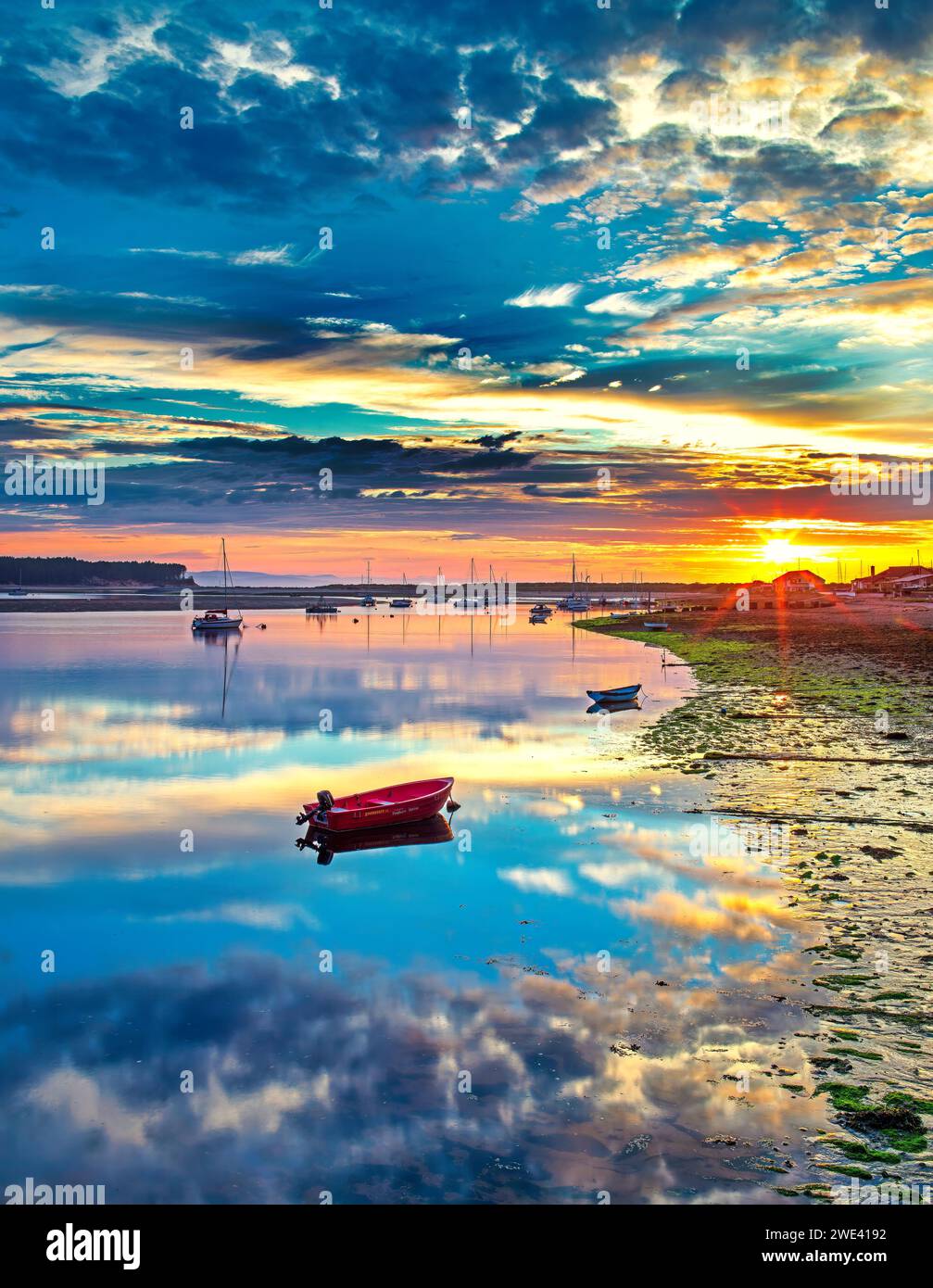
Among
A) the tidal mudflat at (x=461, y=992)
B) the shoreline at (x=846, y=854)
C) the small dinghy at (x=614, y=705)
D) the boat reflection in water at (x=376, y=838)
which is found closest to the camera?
the tidal mudflat at (x=461, y=992)

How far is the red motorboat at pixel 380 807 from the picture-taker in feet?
87.0

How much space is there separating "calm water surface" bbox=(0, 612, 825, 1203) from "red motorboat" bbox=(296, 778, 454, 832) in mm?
1078

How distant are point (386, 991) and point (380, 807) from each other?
36.2ft

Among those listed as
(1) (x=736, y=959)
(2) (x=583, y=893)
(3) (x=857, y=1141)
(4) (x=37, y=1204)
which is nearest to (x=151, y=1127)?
(4) (x=37, y=1204)

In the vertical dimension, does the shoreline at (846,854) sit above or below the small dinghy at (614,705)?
above

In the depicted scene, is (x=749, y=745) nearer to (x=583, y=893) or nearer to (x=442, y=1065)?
(x=583, y=893)

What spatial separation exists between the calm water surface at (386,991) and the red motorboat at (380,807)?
108 cm

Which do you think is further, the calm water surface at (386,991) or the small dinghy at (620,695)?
the small dinghy at (620,695)

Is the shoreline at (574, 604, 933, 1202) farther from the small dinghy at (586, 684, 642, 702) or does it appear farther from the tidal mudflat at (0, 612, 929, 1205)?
the small dinghy at (586, 684, 642, 702)

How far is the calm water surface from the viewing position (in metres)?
11.1
